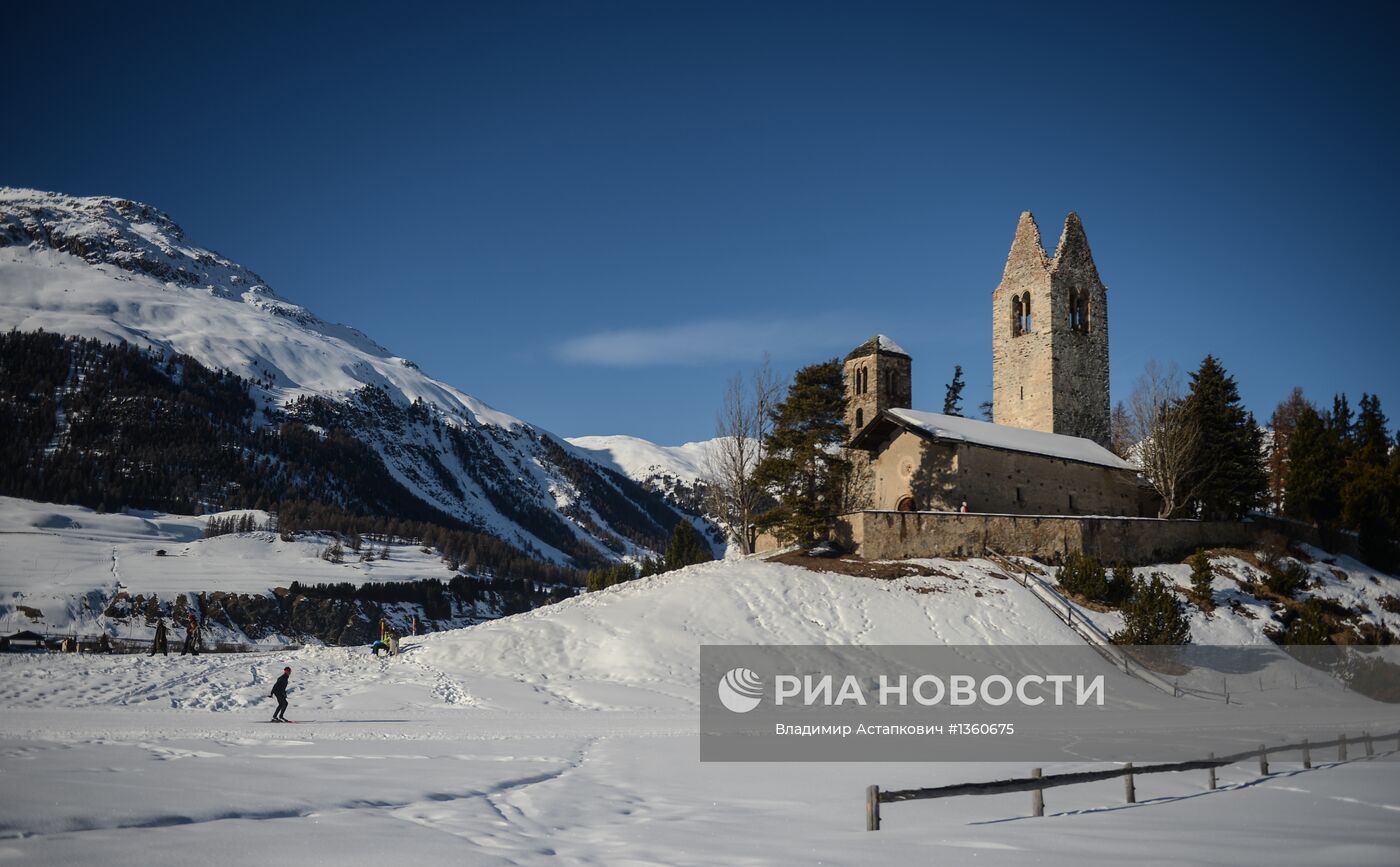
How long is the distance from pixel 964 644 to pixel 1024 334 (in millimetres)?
33979

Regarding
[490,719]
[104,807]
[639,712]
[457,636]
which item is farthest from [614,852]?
[457,636]

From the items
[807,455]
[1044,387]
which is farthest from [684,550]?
[1044,387]

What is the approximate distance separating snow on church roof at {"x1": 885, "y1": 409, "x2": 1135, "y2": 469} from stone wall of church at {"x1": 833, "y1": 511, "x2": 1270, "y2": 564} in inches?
199

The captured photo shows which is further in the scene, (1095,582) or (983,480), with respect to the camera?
(983,480)

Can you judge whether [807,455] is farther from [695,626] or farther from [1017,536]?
[695,626]

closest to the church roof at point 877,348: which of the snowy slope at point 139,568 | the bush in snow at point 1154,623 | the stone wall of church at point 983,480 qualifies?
the stone wall of church at point 983,480

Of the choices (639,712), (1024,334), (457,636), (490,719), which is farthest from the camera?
(1024,334)

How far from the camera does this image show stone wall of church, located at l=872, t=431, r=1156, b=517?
46062 millimetres

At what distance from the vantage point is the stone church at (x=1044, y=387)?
4934 centimetres

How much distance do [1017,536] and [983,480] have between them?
14.4 ft

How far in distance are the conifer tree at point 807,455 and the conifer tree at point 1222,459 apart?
20.4 meters

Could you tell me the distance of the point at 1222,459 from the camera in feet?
168

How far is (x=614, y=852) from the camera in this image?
12.1m

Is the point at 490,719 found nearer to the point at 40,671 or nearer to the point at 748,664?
the point at 748,664
